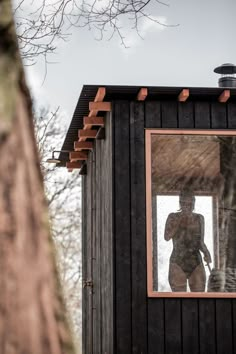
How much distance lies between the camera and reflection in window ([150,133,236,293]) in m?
10.5

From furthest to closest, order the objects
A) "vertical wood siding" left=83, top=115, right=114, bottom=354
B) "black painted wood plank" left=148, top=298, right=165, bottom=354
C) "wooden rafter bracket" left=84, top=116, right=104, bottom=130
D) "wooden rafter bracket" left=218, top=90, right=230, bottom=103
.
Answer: "wooden rafter bracket" left=84, top=116, right=104, bottom=130, "vertical wood siding" left=83, top=115, right=114, bottom=354, "wooden rafter bracket" left=218, top=90, right=230, bottom=103, "black painted wood plank" left=148, top=298, right=165, bottom=354

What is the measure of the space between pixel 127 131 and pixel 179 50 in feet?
88.7

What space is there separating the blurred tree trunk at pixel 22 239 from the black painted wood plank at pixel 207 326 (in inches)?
306

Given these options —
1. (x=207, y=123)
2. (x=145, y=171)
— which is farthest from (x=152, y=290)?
(x=207, y=123)

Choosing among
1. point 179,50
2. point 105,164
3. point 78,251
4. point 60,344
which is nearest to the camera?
point 60,344

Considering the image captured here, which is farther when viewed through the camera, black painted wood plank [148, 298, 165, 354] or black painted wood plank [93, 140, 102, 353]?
black painted wood plank [93, 140, 102, 353]

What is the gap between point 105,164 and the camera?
11.6 meters

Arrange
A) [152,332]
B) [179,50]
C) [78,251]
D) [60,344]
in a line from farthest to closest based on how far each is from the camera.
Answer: [179,50] → [78,251] → [152,332] → [60,344]

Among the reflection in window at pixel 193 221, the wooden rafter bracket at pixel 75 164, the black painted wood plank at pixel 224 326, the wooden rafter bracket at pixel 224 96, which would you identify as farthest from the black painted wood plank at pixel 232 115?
the wooden rafter bracket at pixel 75 164

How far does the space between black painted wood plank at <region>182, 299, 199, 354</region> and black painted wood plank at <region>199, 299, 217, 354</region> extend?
2.2 inches

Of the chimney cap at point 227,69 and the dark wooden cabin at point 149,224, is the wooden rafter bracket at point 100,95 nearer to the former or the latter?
the dark wooden cabin at point 149,224

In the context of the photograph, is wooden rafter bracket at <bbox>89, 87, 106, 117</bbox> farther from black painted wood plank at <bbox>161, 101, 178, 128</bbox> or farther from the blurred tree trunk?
the blurred tree trunk

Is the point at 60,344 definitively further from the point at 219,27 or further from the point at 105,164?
the point at 219,27

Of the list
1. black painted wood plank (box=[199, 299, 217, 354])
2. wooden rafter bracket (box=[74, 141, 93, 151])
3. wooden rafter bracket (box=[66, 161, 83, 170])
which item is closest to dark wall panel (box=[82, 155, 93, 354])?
wooden rafter bracket (box=[74, 141, 93, 151])
